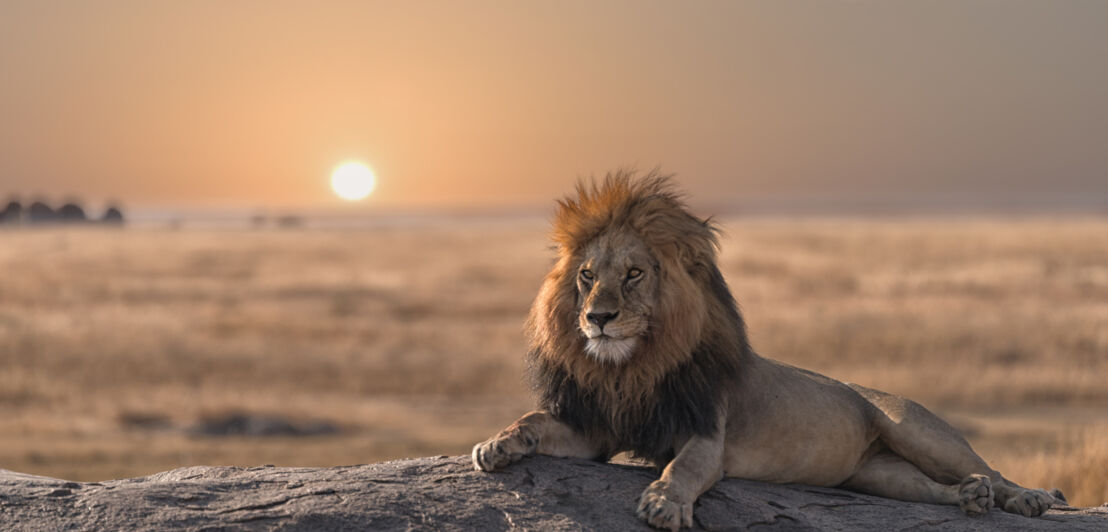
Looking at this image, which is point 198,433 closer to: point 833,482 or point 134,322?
point 134,322

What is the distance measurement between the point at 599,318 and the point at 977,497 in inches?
90.8

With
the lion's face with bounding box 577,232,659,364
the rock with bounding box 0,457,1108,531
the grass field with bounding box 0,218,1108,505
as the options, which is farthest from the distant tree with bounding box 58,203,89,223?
the lion's face with bounding box 577,232,659,364

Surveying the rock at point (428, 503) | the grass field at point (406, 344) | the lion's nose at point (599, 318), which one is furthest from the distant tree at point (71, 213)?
the lion's nose at point (599, 318)

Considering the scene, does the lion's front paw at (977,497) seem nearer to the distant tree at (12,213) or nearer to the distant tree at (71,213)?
the distant tree at (12,213)

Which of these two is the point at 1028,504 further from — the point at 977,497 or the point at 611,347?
the point at 611,347

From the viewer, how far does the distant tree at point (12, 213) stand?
45.6 meters

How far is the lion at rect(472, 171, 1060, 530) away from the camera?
540 cm

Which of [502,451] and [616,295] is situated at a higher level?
[616,295]

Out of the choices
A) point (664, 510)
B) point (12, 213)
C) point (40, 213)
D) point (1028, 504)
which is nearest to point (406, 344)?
point (1028, 504)

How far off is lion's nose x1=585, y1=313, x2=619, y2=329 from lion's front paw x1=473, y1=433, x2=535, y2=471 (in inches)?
27.6

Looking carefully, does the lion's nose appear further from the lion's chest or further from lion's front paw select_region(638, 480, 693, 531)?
lion's front paw select_region(638, 480, 693, 531)

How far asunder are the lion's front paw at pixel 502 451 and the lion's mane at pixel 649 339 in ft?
0.95

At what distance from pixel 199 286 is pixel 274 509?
3836 cm

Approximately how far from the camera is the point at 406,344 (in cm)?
2955
